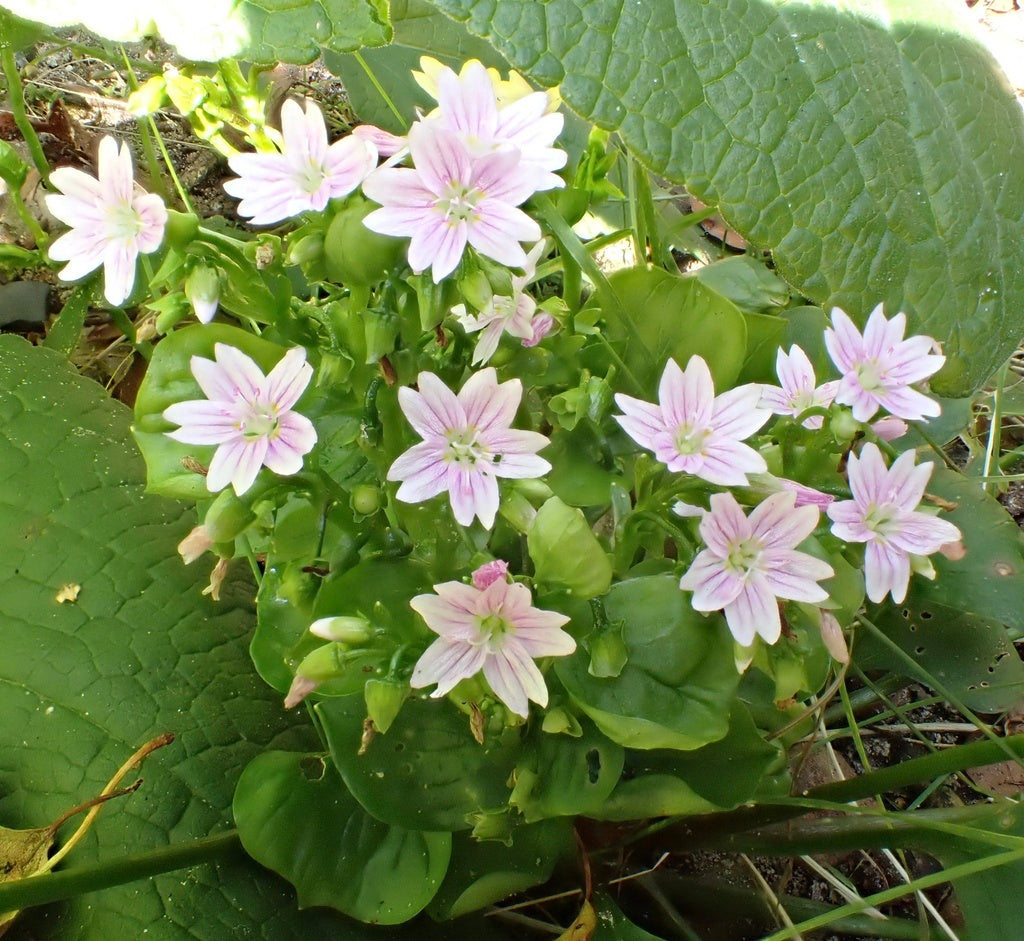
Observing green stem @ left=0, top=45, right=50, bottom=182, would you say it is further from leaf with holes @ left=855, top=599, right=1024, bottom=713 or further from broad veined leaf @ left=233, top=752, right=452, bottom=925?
leaf with holes @ left=855, top=599, right=1024, bottom=713

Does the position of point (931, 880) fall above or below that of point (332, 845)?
above

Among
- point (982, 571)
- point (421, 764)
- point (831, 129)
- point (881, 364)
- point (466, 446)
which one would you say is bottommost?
point (421, 764)

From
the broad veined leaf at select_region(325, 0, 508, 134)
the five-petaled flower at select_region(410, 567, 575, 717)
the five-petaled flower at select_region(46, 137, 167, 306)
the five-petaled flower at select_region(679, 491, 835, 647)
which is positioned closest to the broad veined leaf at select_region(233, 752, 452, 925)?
the five-petaled flower at select_region(410, 567, 575, 717)

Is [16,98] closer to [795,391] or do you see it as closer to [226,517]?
[226,517]

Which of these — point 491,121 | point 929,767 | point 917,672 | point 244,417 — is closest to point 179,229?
point 244,417

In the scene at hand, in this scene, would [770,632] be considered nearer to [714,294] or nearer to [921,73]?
[714,294]

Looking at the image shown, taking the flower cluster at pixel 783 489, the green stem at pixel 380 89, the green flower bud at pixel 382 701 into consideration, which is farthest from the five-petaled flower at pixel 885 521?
the green stem at pixel 380 89
